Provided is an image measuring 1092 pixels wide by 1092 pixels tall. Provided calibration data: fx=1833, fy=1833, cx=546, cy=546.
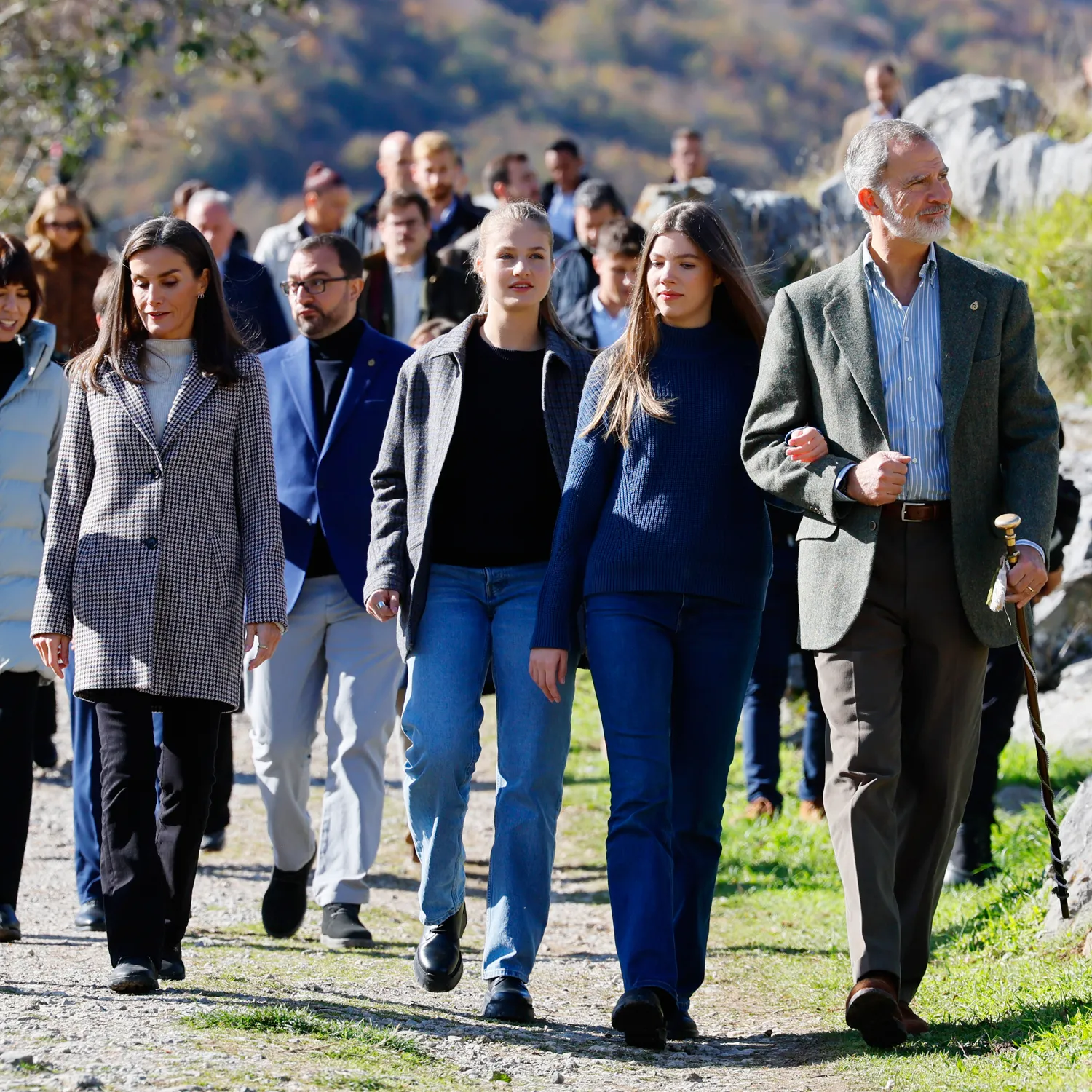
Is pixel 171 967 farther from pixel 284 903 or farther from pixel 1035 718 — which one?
pixel 1035 718

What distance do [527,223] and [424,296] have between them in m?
3.49

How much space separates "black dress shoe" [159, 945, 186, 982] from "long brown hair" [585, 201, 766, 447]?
74.0 inches

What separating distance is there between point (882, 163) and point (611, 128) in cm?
6946

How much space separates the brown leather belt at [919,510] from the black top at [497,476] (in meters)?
1.07

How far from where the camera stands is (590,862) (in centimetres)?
812

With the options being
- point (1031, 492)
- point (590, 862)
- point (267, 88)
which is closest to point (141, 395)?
point (1031, 492)

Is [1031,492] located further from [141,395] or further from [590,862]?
[590,862]

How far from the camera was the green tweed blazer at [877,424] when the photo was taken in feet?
16.0

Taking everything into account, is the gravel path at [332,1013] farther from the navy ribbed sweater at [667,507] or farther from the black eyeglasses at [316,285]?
the black eyeglasses at [316,285]

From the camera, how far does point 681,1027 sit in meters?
5.00

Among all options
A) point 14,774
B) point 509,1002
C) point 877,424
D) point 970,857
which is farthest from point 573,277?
point 509,1002

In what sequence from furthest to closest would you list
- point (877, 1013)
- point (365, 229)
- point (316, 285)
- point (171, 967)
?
point (365, 229)
point (316, 285)
point (171, 967)
point (877, 1013)

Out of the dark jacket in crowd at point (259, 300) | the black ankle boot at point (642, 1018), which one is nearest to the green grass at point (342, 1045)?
the black ankle boot at point (642, 1018)

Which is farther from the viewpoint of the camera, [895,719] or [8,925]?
[8,925]
